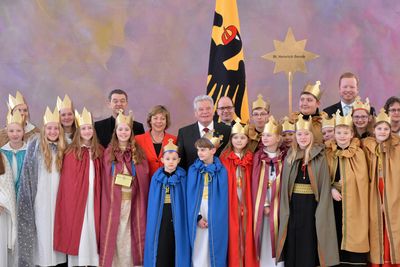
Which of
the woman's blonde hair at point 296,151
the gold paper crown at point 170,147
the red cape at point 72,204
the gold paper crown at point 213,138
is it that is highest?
the gold paper crown at point 213,138

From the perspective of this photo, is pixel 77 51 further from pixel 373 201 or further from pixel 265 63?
pixel 373 201

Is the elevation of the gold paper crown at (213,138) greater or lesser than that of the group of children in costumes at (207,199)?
greater

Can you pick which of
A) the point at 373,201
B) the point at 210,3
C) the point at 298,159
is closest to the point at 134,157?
the point at 298,159

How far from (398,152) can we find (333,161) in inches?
22.0

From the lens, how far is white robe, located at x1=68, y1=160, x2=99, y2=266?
490cm

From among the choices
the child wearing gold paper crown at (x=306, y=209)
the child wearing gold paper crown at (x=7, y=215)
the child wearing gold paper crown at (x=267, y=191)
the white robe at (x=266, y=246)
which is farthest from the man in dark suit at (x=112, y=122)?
the child wearing gold paper crown at (x=306, y=209)

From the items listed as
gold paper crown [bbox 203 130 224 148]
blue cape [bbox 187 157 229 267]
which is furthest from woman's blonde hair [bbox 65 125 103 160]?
gold paper crown [bbox 203 130 224 148]

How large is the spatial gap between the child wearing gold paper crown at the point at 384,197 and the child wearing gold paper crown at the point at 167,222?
1.65m

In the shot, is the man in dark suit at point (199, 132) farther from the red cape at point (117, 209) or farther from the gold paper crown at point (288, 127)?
the gold paper crown at point (288, 127)

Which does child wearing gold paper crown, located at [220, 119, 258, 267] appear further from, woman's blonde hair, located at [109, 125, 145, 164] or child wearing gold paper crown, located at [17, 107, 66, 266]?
child wearing gold paper crown, located at [17, 107, 66, 266]

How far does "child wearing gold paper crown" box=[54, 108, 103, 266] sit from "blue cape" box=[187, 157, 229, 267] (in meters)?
0.88

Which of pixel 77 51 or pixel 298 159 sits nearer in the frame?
pixel 298 159

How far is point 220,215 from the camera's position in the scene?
15.7 ft

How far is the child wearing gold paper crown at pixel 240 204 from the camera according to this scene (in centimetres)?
485
